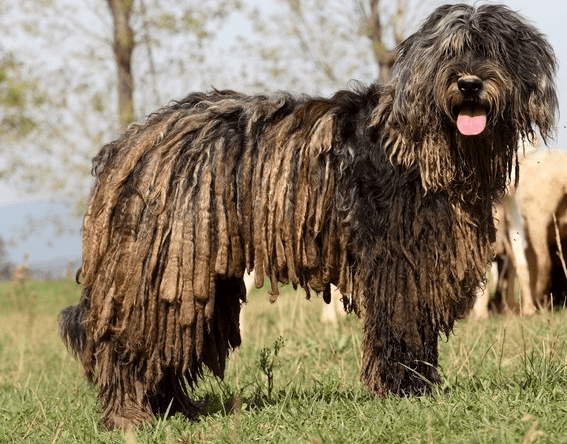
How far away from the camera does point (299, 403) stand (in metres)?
4.93

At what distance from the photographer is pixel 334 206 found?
4.65 meters

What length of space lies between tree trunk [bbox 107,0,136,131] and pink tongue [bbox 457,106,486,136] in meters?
14.2

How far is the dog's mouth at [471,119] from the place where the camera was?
427cm

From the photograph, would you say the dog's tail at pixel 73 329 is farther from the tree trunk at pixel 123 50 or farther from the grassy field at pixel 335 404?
the tree trunk at pixel 123 50

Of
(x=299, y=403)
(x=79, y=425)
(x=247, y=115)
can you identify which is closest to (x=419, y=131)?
(x=247, y=115)

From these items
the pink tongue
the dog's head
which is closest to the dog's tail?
the dog's head

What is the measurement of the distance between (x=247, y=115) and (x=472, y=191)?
4.26 ft

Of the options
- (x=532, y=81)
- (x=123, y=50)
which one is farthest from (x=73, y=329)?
(x=123, y=50)

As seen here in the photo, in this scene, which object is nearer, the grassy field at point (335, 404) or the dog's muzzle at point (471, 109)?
the grassy field at point (335, 404)

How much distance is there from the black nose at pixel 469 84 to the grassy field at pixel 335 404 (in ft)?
4.92

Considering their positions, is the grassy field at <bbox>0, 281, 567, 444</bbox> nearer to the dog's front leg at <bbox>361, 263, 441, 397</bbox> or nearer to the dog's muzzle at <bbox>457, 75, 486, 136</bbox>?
the dog's front leg at <bbox>361, 263, 441, 397</bbox>

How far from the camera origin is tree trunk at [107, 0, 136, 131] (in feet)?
59.3

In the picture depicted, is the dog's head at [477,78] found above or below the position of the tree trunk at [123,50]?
below

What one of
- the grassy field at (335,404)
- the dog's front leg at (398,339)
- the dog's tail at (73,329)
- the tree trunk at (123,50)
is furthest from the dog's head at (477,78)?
the tree trunk at (123,50)
